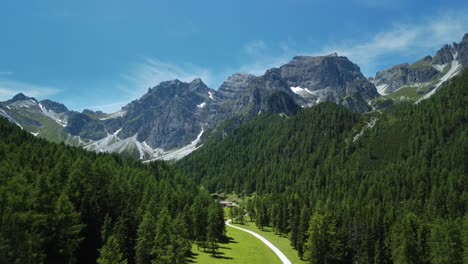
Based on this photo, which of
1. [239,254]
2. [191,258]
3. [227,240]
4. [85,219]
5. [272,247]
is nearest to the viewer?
[85,219]

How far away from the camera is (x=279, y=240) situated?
13212 cm

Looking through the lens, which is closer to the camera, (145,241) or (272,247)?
(145,241)

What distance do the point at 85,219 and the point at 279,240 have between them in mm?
77486

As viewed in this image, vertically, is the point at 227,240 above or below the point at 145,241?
below

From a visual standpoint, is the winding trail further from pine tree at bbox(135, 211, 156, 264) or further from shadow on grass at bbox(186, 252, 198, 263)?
pine tree at bbox(135, 211, 156, 264)

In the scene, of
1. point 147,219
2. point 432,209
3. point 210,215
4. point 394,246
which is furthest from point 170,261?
point 432,209

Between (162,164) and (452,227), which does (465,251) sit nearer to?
(452,227)

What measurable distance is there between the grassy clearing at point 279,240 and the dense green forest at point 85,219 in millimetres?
21392

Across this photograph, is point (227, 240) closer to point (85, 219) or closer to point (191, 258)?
point (191, 258)

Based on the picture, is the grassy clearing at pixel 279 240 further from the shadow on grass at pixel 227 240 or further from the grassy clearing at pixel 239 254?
the shadow on grass at pixel 227 240

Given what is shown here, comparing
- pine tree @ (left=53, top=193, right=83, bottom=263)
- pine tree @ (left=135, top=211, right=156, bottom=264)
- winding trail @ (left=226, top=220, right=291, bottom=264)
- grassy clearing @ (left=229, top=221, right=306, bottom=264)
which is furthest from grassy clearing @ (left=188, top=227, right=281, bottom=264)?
pine tree @ (left=53, top=193, right=83, bottom=263)

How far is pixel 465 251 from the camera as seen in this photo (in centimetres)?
8044

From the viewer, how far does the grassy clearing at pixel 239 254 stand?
308ft

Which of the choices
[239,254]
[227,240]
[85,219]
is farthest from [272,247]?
[85,219]
